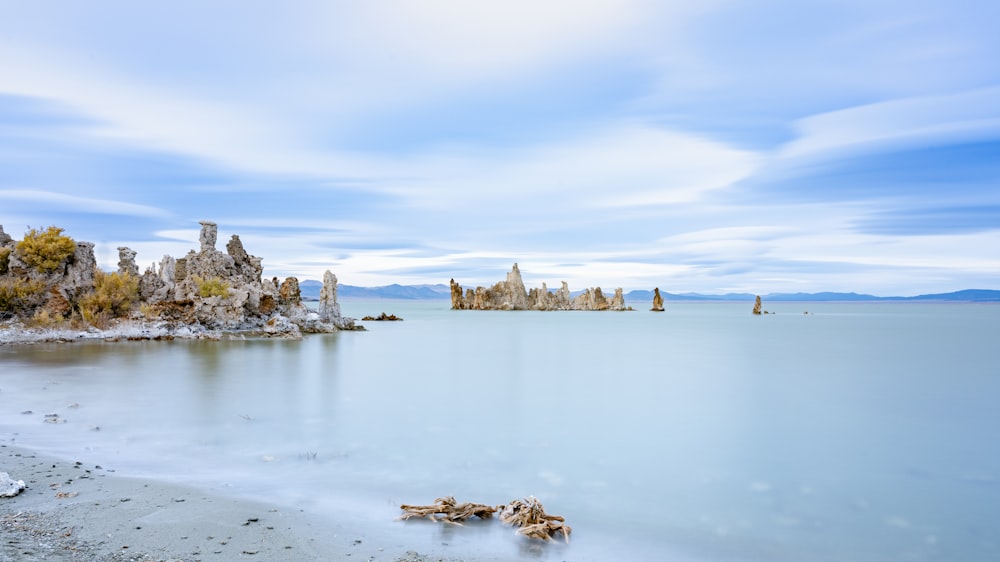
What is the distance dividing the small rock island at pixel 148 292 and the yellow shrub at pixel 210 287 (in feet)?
0.17

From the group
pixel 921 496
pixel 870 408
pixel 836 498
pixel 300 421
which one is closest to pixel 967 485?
pixel 921 496

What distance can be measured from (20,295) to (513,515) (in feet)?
103

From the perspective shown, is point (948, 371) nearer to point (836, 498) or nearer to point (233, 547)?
point (836, 498)

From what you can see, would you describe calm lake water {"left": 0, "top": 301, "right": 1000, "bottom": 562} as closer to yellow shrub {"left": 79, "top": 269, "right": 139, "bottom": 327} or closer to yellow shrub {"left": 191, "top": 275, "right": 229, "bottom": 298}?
yellow shrub {"left": 79, "top": 269, "right": 139, "bottom": 327}

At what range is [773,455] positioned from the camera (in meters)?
10.0

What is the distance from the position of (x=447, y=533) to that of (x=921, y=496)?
20.6ft

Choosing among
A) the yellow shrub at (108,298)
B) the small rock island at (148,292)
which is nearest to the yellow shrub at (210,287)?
the small rock island at (148,292)

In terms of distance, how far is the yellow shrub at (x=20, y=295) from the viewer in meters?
28.1

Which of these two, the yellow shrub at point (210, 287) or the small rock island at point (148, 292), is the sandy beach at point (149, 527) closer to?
the small rock island at point (148, 292)

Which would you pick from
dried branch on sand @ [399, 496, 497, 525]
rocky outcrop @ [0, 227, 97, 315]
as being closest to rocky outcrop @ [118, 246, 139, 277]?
rocky outcrop @ [0, 227, 97, 315]

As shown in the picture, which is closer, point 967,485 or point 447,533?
point 447,533

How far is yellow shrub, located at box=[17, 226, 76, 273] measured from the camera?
29547mm

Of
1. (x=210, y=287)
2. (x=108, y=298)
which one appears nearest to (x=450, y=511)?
(x=108, y=298)

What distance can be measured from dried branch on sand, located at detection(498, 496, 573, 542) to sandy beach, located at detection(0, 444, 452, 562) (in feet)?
3.44
